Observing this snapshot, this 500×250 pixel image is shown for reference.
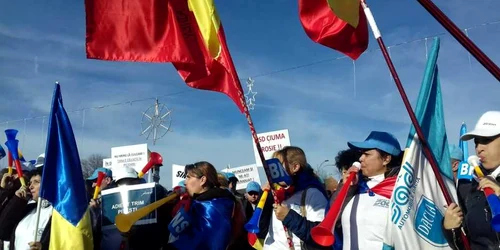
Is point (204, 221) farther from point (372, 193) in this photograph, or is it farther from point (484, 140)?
point (484, 140)

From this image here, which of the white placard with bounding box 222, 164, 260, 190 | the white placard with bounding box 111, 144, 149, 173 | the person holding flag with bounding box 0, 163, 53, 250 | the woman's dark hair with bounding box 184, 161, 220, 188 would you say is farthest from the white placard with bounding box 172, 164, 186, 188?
the woman's dark hair with bounding box 184, 161, 220, 188

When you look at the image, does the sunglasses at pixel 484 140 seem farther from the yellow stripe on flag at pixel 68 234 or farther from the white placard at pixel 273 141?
the white placard at pixel 273 141

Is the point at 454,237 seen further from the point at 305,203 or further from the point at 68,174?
the point at 68,174

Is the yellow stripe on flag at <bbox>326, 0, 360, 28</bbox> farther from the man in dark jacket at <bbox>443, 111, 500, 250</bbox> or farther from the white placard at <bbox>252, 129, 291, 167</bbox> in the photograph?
→ the white placard at <bbox>252, 129, 291, 167</bbox>

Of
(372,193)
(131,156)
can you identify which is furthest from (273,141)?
(372,193)

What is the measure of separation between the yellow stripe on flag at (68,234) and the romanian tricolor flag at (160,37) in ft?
4.61

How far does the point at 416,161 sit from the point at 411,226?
0.40m

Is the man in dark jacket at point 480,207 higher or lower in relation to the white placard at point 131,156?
lower

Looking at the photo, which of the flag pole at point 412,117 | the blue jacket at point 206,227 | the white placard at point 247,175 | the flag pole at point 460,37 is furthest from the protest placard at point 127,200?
the white placard at point 247,175

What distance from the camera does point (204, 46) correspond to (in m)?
4.60

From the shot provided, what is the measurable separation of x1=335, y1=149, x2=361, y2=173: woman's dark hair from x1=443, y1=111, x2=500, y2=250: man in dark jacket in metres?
1.90

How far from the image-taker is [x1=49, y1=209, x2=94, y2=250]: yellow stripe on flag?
453cm

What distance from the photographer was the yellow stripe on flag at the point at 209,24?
4234 mm

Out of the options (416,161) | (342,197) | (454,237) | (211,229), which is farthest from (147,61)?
(454,237)
